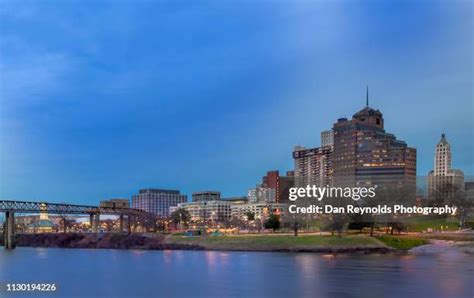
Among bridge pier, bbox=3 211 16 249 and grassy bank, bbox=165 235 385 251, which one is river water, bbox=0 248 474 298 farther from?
bridge pier, bbox=3 211 16 249

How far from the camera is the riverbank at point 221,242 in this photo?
103062mm

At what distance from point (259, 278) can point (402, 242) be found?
184 ft

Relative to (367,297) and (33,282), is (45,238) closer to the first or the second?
(33,282)

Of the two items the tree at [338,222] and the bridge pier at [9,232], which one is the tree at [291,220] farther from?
the bridge pier at [9,232]

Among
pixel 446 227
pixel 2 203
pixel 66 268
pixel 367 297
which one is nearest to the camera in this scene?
pixel 367 297

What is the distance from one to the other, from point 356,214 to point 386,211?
10049mm

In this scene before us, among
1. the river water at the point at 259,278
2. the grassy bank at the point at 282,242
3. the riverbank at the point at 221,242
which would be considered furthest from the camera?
the grassy bank at the point at 282,242

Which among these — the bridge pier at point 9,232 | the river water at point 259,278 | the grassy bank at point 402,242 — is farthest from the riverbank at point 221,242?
the river water at point 259,278

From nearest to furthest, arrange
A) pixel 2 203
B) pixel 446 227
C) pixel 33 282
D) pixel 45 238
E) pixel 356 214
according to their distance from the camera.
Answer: pixel 33 282, pixel 356 214, pixel 446 227, pixel 2 203, pixel 45 238

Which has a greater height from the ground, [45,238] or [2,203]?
[2,203]

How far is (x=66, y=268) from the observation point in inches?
3007

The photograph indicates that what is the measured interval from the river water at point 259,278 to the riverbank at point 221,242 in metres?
20.3

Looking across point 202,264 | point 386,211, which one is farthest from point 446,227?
point 202,264

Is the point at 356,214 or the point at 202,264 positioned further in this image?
the point at 356,214
